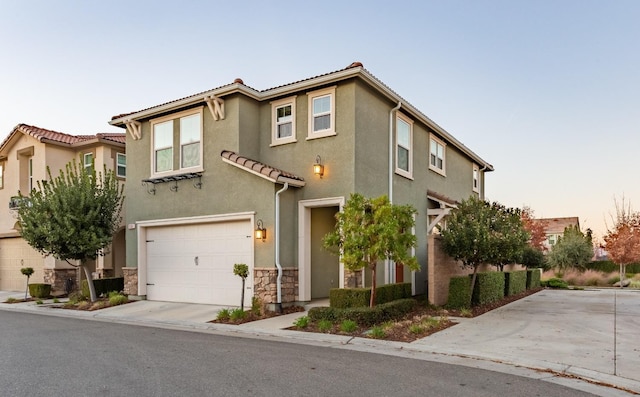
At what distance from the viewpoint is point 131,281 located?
15.7 metres

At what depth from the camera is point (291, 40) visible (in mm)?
17062

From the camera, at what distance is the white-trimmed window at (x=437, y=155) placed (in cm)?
1768

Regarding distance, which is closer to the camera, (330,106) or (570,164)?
(330,106)

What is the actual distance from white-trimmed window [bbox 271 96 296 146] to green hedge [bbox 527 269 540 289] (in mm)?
12978

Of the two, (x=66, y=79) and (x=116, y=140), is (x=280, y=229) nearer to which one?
(x=116, y=140)

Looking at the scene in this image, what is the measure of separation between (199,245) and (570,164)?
62.2ft

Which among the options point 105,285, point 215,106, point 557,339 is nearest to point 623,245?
point 557,339

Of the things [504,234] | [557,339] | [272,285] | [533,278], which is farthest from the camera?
[533,278]

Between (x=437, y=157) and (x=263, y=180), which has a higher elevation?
(x=437, y=157)

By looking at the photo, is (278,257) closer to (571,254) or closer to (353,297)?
(353,297)

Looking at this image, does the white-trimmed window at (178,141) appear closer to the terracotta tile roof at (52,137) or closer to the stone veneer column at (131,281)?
the stone veneer column at (131,281)

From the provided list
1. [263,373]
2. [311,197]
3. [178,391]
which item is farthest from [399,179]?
[178,391]

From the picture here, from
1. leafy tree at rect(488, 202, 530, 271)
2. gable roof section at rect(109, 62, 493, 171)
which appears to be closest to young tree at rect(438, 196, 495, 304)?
leafy tree at rect(488, 202, 530, 271)

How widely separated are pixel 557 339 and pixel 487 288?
5.11 meters
